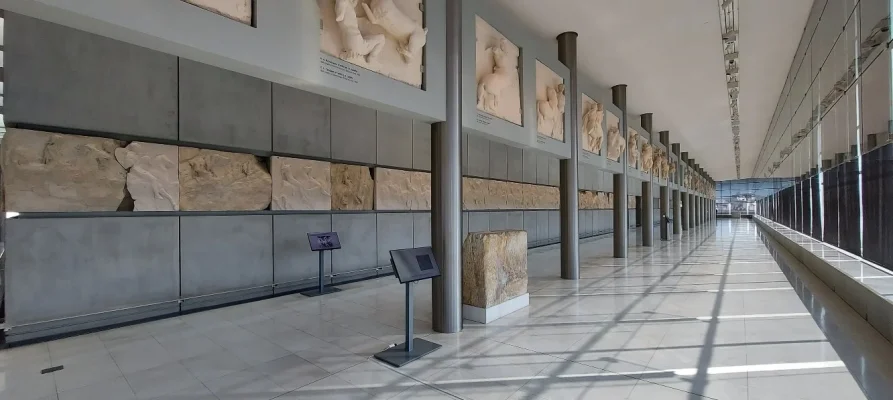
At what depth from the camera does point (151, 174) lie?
6.54 m

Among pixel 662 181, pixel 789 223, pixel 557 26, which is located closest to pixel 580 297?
pixel 557 26

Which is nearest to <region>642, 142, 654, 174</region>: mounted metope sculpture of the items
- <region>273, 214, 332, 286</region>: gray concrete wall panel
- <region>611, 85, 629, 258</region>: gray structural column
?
<region>611, 85, 629, 258</region>: gray structural column

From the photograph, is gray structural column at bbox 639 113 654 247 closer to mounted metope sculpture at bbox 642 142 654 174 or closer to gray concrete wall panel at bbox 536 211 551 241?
mounted metope sculpture at bbox 642 142 654 174

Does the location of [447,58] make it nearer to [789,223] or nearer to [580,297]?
[580,297]

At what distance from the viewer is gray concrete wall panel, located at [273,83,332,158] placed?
8484mm

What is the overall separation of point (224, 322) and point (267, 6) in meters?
5.05

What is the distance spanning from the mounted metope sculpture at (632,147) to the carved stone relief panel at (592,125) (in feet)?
13.4

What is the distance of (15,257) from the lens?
5.32 m

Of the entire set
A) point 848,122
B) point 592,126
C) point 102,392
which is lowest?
point 102,392

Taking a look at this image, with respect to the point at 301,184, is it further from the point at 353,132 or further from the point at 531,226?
the point at 531,226

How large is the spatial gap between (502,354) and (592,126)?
854 cm

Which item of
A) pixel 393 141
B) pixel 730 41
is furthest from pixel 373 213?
pixel 730 41

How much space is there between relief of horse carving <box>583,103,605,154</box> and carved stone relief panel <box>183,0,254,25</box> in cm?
954

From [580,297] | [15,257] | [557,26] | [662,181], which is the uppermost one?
[557,26]
